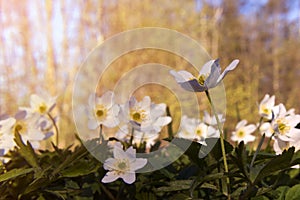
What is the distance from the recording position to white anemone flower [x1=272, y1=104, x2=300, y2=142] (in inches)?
19.9

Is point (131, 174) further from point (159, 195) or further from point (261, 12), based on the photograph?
point (261, 12)

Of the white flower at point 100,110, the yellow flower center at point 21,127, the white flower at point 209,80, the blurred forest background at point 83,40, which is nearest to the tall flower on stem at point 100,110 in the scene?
the white flower at point 100,110

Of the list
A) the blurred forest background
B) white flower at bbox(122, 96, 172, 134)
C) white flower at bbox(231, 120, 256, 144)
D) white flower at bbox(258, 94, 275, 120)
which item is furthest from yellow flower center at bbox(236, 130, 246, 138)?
the blurred forest background

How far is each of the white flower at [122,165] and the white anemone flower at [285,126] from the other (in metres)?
0.18

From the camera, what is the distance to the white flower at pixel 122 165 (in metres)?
0.46

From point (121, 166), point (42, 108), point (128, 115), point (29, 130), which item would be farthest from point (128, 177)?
point (42, 108)

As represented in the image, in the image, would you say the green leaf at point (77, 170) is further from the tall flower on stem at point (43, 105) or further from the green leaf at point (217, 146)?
the tall flower on stem at point (43, 105)

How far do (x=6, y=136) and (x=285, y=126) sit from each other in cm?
37

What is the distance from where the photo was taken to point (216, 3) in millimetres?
10242

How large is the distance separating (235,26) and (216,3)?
63.2 inches

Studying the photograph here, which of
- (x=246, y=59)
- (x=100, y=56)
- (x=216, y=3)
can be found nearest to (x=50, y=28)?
(x=100, y=56)

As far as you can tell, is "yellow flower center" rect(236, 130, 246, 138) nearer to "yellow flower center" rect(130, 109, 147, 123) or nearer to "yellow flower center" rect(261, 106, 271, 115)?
"yellow flower center" rect(261, 106, 271, 115)

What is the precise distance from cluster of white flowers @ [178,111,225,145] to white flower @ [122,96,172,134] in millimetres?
128

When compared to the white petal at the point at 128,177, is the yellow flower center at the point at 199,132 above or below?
below
